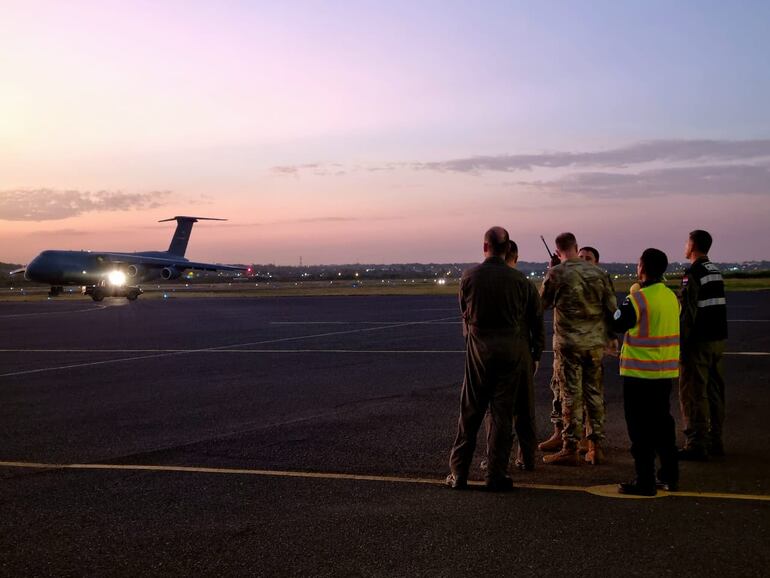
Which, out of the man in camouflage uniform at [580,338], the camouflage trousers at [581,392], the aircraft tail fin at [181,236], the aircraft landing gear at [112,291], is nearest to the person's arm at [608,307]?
the man in camouflage uniform at [580,338]

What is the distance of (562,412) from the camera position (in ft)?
24.2

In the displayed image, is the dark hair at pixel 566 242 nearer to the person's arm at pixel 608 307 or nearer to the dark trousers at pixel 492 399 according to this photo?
the person's arm at pixel 608 307

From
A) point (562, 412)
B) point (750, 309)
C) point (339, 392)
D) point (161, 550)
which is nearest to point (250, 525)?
point (161, 550)

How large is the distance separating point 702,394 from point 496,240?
111 inches

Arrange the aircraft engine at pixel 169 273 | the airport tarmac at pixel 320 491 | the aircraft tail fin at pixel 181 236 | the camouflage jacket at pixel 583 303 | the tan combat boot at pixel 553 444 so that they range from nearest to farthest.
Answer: the airport tarmac at pixel 320 491 < the camouflage jacket at pixel 583 303 < the tan combat boot at pixel 553 444 < the aircraft engine at pixel 169 273 < the aircraft tail fin at pixel 181 236

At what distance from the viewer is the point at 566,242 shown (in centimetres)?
728

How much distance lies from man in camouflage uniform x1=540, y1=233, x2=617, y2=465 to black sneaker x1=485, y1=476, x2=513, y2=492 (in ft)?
3.59

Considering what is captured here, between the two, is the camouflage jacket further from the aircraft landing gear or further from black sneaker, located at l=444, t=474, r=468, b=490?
the aircraft landing gear

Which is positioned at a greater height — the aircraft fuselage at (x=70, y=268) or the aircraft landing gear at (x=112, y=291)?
the aircraft fuselage at (x=70, y=268)

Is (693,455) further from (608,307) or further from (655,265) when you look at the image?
(655,265)

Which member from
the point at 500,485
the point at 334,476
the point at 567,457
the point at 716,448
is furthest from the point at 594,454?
the point at 334,476

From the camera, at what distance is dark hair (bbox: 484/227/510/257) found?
6.36m

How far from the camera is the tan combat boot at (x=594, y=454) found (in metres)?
7.03

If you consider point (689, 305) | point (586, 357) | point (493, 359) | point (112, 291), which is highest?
point (689, 305)
